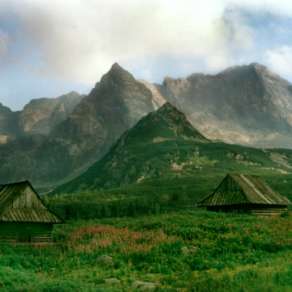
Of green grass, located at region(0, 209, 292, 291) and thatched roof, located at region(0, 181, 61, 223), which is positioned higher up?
thatched roof, located at region(0, 181, 61, 223)

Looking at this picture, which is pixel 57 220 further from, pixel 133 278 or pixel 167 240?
pixel 133 278

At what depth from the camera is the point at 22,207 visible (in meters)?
44.4

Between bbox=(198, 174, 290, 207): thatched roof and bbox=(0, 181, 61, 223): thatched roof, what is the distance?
23.5 metres

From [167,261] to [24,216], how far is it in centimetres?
1853

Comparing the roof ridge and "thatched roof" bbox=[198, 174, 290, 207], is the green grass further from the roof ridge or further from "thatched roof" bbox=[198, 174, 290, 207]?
the roof ridge

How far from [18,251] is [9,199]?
907cm

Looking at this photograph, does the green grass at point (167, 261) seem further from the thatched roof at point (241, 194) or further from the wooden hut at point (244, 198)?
the thatched roof at point (241, 194)

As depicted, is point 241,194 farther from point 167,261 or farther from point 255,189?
point 167,261

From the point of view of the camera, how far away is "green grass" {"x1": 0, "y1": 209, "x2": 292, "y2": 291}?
68.1ft

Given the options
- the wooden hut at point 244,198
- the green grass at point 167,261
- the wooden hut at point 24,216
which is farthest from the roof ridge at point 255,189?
the wooden hut at point 24,216

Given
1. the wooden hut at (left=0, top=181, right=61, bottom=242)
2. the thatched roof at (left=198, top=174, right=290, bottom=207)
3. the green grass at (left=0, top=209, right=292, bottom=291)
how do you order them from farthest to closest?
the thatched roof at (left=198, top=174, right=290, bottom=207) → the wooden hut at (left=0, top=181, right=61, bottom=242) → the green grass at (left=0, top=209, right=292, bottom=291)

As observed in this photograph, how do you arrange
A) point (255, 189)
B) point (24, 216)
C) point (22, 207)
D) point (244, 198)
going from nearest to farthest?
point (24, 216) < point (22, 207) < point (244, 198) < point (255, 189)

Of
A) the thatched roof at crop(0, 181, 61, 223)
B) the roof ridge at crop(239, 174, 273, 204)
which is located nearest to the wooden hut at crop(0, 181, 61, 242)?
the thatched roof at crop(0, 181, 61, 223)

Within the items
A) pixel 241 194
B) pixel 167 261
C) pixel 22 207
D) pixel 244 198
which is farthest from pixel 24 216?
pixel 241 194
